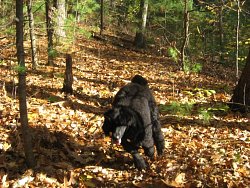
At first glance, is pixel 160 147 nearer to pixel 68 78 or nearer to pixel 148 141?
pixel 148 141

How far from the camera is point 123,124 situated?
17.7ft

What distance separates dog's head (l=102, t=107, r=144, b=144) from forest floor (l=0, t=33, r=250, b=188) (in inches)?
30.6

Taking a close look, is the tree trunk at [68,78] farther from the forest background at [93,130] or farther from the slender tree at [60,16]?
the slender tree at [60,16]

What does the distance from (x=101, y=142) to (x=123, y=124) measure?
1807mm

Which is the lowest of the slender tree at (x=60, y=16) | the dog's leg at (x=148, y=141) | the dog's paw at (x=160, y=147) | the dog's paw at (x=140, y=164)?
the dog's paw at (x=140, y=164)

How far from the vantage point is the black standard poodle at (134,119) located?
17.7ft

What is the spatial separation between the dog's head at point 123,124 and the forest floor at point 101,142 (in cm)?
78

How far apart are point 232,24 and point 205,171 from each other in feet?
68.0

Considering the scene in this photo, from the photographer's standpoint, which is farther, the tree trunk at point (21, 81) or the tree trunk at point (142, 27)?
the tree trunk at point (142, 27)

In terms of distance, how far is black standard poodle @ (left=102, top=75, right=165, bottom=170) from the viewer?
17.7 feet

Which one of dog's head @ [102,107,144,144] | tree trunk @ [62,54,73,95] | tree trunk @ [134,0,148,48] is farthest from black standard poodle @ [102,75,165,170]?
tree trunk @ [134,0,148,48]

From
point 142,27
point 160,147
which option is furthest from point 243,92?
point 142,27

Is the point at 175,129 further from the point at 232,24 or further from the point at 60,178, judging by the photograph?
the point at 232,24

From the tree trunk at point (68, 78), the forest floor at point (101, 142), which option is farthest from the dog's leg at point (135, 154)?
the tree trunk at point (68, 78)
